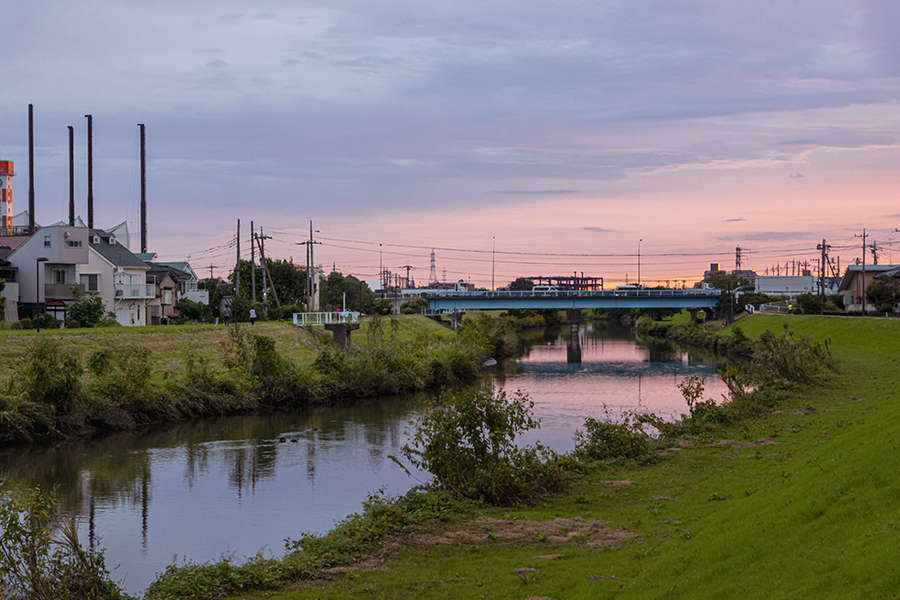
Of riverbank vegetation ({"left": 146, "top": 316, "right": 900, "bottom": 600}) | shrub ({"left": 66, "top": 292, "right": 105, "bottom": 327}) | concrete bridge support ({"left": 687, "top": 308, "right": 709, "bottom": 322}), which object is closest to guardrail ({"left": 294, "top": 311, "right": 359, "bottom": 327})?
shrub ({"left": 66, "top": 292, "right": 105, "bottom": 327})

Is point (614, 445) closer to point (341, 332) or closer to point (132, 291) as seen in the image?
point (341, 332)

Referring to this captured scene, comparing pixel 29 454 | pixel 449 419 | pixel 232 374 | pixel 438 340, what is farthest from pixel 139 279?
pixel 449 419

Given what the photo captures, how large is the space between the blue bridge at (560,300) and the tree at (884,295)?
26.1 meters

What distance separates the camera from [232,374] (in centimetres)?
4253

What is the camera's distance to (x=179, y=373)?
43.1m

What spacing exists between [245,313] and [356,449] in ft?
139

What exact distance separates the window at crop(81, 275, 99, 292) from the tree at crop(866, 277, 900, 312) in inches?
→ 3023

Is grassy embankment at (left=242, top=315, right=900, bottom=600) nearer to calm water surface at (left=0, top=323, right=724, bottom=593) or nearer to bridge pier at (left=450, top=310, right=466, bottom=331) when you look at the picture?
calm water surface at (left=0, top=323, right=724, bottom=593)

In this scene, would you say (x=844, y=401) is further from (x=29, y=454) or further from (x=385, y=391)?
(x=29, y=454)

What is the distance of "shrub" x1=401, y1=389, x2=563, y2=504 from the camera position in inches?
752

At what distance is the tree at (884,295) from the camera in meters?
80.0

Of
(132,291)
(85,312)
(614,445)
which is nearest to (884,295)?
(614,445)

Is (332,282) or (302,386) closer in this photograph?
(302,386)

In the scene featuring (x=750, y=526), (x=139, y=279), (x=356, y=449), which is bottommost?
(x=356, y=449)
